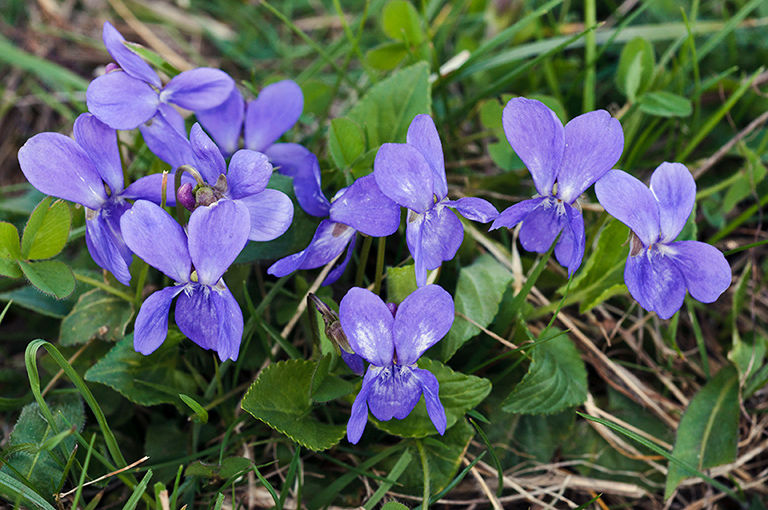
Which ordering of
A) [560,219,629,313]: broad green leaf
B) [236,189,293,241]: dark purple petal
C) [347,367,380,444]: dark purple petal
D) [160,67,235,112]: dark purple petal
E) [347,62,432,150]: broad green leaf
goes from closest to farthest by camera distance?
[347,367,380,444]: dark purple petal
[236,189,293,241]: dark purple petal
[160,67,235,112]: dark purple petal
[560,219,629,313]: broad green leaf
[347,62,432,150]: broad green leaf

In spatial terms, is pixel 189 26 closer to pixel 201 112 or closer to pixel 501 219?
pixel 201 112

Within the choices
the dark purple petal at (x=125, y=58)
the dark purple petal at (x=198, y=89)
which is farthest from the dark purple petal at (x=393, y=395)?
the dark purple petal at (x=125, y=58)

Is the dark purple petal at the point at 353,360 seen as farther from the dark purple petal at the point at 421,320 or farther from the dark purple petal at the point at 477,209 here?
the dark purple petal at the point at 477,209

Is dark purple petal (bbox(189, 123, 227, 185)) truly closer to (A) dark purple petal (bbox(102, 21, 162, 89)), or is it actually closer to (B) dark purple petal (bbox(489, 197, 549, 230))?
(A) dark purple petal (bbox(102, 21, 162, 89))

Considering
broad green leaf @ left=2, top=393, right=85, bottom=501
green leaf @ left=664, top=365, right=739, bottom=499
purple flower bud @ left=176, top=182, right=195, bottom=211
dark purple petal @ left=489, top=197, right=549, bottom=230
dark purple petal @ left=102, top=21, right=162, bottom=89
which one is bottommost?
green leaf @ left=664, top=365, right=739, bottom=499

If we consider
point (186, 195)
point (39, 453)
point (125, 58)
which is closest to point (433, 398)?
point (186, 195)

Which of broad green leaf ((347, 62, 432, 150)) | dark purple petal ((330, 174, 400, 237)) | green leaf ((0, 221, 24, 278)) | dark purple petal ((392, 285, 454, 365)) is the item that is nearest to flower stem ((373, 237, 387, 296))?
dark purple petal ((330, 174, 400, 237))

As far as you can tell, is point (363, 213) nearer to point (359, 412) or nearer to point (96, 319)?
point (359, 412)
